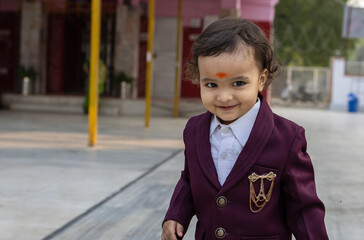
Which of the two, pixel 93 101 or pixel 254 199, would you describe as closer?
pixel 254 199

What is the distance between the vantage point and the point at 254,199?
1919 mm

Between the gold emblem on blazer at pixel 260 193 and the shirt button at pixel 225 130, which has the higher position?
the shirt button at pixel 225 130

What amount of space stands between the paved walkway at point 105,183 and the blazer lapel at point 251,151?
1.95 metres

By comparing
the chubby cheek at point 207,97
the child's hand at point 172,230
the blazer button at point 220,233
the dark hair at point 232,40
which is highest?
the dark hair at point 232,40

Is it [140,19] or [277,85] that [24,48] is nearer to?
[140,19]

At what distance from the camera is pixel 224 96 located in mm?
1872

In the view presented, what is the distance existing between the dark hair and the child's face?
0.02m

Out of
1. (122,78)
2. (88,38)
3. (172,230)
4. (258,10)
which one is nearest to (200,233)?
(172,230)

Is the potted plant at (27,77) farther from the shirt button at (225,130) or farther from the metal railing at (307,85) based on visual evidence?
the shirt button at (225,130)

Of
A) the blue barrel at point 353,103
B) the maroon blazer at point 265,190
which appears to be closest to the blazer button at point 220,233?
the maroon blazer at point 265,190

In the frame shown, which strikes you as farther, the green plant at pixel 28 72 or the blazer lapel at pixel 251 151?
the green plant at pixel 28 72

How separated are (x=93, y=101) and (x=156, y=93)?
1080 cm

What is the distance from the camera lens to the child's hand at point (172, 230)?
2.05m

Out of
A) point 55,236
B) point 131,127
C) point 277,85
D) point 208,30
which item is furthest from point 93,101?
point 277,85
